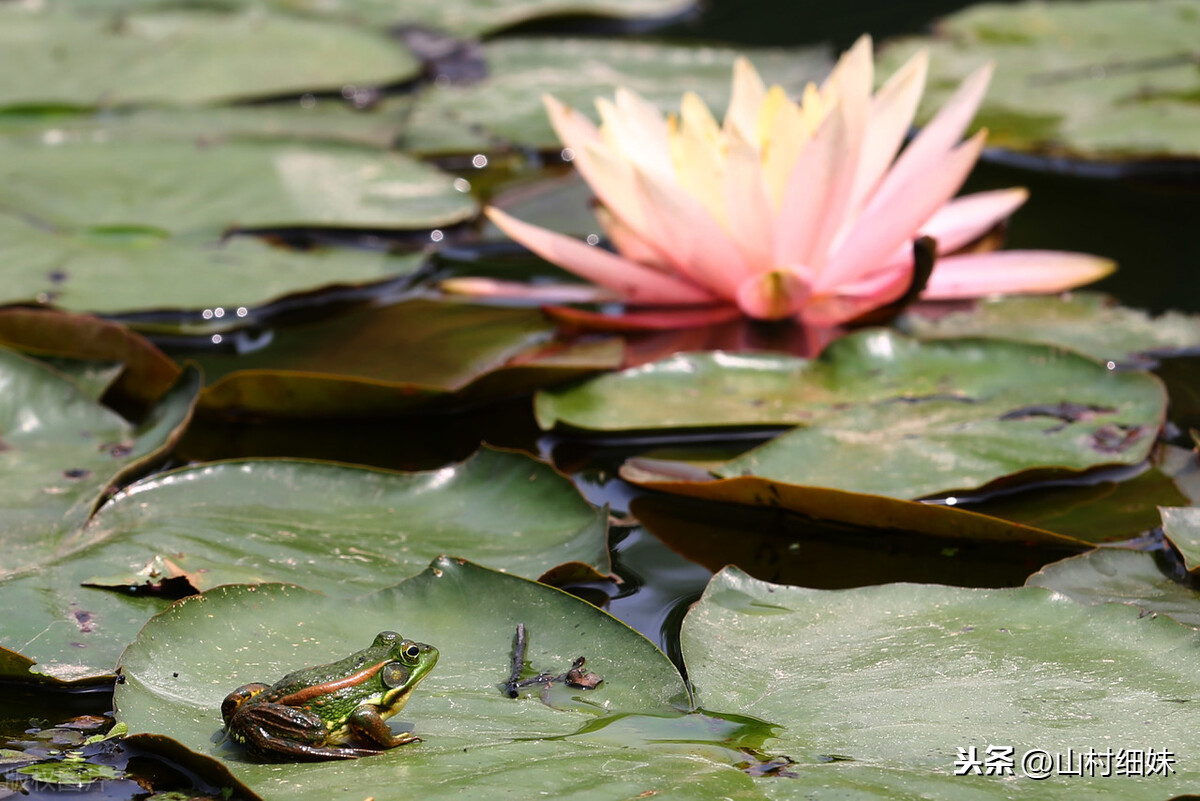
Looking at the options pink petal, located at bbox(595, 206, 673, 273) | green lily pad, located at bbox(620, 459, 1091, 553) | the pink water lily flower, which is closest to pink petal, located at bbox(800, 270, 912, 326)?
the pink water lily flower

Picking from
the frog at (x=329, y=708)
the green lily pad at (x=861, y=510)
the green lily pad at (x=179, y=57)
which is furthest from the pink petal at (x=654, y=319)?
the green lily pad at (x=179, y=57)

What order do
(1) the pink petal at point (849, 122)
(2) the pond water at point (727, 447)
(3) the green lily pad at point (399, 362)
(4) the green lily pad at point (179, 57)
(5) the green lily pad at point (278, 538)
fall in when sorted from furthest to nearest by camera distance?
(4) the green lily pad at point (179, 57), (1) the pink petal at point (849, 122), (3) the green lily pad at point (399, 362), (2) the pond water at point (727, 447), (5) the green lily pad at point (278, 538)

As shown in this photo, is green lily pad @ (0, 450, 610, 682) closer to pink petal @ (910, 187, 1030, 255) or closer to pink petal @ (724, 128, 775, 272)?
pink petal @ (724, 128, 775, 272)

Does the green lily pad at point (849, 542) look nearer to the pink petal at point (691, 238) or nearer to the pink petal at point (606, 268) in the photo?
the pink petal at point (691, 238)

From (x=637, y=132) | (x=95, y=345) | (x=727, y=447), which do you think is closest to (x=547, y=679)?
(x=727, y=447)

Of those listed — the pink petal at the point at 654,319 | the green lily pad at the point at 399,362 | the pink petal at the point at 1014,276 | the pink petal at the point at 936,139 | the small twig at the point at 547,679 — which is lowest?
the small twig at the point at 547,679

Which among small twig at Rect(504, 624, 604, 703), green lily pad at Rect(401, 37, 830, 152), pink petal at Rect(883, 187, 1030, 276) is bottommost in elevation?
small twig at Rect(504, 624, 604, 703)

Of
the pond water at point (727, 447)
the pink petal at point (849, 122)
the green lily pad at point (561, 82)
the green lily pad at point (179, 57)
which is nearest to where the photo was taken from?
the pond water at point (727, 447)

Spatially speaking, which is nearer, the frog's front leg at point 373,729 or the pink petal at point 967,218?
the frog's front leg at point 373,729
